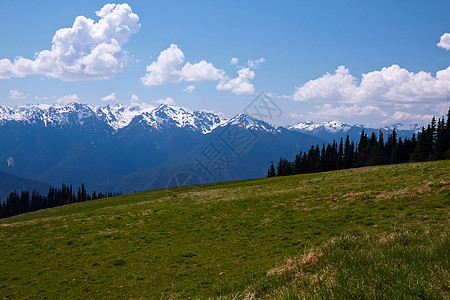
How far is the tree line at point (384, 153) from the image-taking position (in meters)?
94.0

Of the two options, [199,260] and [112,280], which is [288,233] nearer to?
[199,260]

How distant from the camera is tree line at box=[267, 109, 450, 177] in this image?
94025 mm

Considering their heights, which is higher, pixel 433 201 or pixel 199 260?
pixel 433 201

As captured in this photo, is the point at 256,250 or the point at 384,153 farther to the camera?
the point at 384,153

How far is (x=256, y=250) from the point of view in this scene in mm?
16891

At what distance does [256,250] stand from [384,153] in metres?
116

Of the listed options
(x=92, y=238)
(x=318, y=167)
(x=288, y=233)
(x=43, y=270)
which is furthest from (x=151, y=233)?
(x=318, y=167)

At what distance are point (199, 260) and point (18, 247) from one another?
18.2 m

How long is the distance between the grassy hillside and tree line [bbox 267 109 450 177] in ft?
265

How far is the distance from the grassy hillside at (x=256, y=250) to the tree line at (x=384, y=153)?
80921 mm

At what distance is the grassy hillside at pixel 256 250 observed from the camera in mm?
6116

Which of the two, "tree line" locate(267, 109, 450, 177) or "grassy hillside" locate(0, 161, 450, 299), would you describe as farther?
"tree line" locate(267, 109, 450, 177)

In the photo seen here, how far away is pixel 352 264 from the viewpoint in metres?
6.81

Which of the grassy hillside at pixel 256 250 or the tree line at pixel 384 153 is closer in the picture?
the grassy hillside at pixel 256 250
